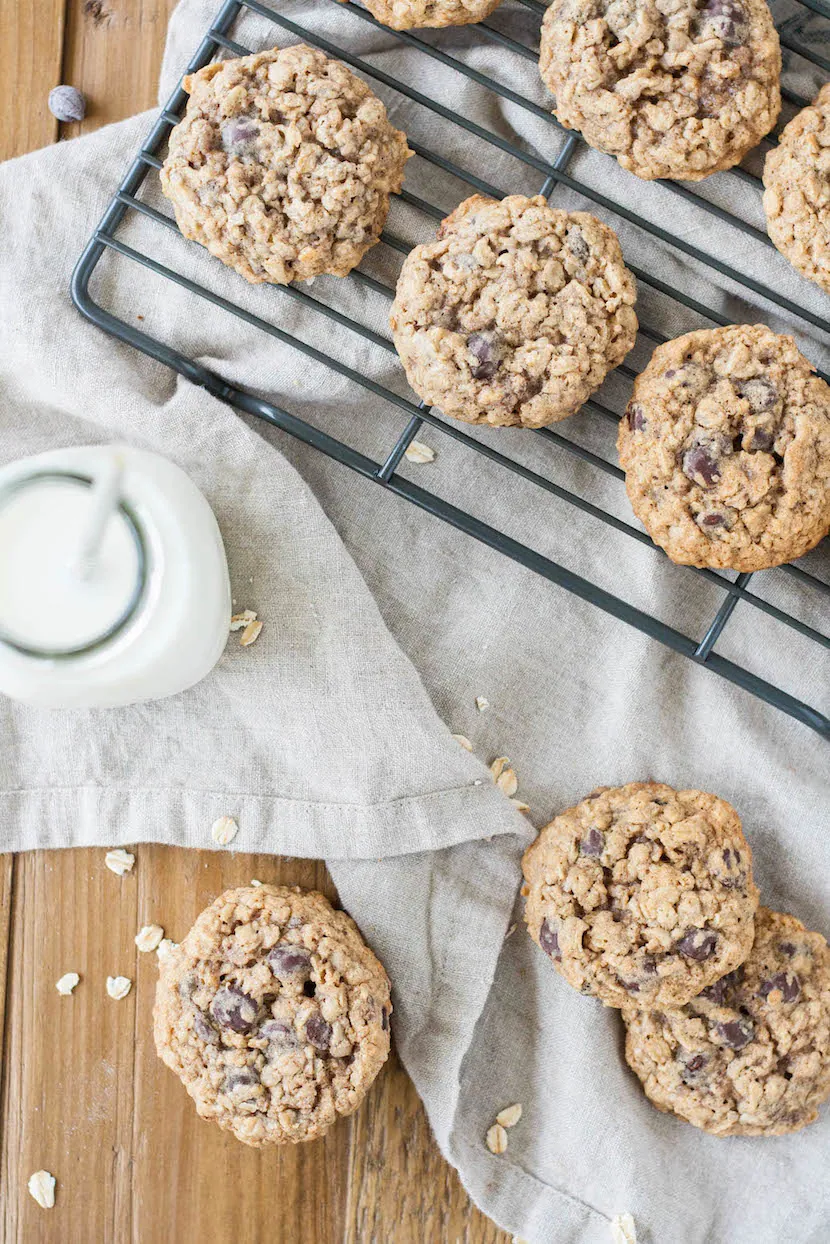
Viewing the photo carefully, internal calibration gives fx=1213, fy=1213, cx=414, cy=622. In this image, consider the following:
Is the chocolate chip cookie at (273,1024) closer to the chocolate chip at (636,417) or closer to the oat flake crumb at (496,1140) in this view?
the oat flake crumb at (496,1140)

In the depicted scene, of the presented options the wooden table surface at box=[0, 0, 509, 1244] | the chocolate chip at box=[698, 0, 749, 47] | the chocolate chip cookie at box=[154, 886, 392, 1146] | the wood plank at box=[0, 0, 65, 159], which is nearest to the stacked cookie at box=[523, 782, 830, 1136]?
the chocolate chip cookie at box=[154, 886, 392, 1146]

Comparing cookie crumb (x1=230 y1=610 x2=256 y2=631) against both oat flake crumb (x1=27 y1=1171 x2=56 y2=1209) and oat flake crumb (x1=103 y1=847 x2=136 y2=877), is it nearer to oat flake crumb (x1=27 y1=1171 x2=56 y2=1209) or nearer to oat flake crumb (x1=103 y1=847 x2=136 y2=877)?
oat flake crumb (x1=103 y1=847 x2=136 y2=877)

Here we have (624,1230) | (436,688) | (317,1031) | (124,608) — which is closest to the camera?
(124,608)

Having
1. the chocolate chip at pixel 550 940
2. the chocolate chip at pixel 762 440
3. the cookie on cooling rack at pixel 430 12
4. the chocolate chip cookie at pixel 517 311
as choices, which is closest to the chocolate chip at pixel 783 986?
the chocolate chip at pixel 550 940

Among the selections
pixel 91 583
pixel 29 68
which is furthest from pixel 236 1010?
pixel 29 68

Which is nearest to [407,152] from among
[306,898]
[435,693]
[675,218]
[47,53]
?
[675,218]

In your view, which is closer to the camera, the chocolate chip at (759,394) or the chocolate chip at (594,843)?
the chocolate chip at (759,394)

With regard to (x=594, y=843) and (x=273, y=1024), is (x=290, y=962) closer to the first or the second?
(x=273, y=1024)
